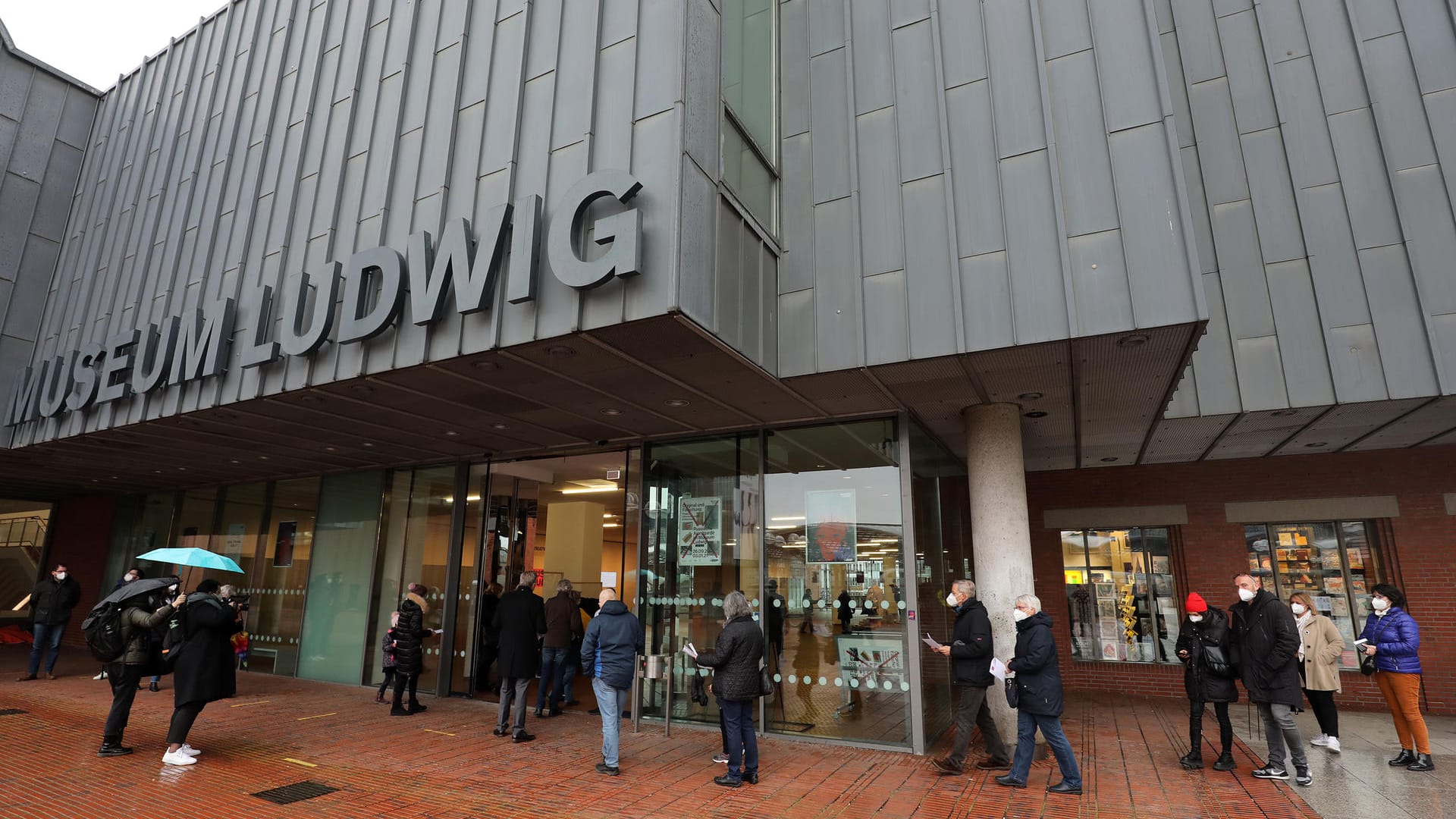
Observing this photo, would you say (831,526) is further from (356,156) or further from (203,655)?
(356,156)

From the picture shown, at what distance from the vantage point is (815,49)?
25.3 feet

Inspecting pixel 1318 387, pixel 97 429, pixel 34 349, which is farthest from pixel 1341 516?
pixel 34 349

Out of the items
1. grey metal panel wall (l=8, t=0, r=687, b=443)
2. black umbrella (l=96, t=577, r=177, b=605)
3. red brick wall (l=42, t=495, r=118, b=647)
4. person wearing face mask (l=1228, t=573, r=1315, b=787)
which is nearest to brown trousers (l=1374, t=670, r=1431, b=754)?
person wearing face mask (l=1228, t=573, r=1315, b=787)

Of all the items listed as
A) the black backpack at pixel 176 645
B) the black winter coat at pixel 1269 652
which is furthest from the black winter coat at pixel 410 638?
the black winter coat at pixel 1269 652

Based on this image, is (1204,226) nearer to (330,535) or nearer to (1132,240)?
(1132,240)

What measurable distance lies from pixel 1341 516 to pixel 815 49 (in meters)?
10.0

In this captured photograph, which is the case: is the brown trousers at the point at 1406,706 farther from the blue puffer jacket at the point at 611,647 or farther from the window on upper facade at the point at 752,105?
the window on upper facade at the point at 752,105

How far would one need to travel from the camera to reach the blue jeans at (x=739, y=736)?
6.26 metres

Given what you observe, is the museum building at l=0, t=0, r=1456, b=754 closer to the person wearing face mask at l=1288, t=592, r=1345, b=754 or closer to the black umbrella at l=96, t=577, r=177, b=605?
the black umbrella at l=96, t=577, r=177, b=605

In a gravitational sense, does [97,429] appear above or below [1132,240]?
below

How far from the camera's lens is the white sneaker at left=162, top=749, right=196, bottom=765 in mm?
6730

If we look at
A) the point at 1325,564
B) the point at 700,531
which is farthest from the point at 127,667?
the point at 1325,564

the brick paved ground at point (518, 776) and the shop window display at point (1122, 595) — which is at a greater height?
the shop window display at point (1122, 595)

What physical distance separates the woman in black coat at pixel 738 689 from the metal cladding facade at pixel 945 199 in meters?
2.43
